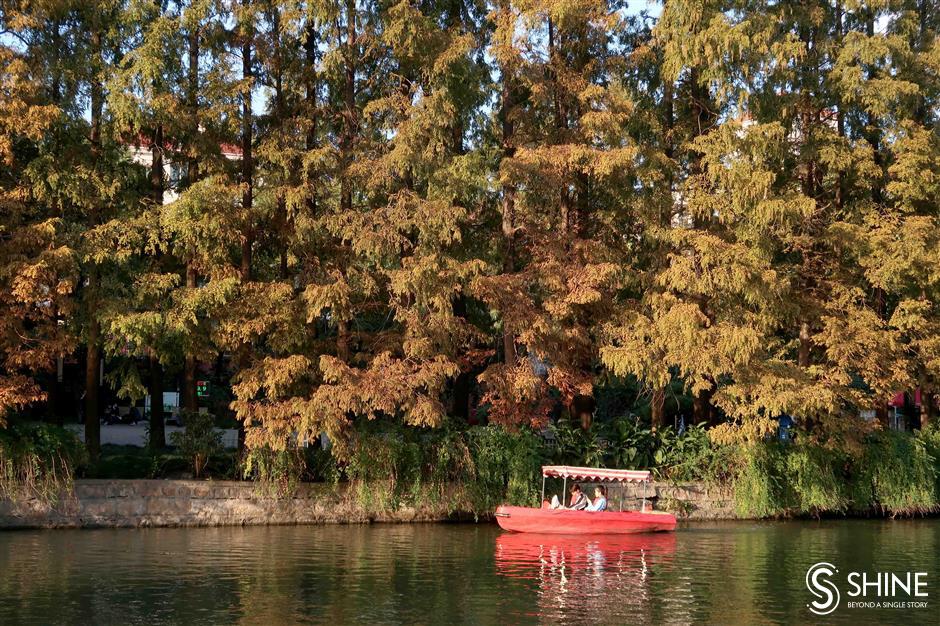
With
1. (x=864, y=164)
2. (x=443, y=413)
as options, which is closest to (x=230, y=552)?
(x=443, y=413)

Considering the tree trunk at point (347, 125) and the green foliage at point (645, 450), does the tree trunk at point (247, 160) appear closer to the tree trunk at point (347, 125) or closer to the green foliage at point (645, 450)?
the tree trunk at point (347, 125)

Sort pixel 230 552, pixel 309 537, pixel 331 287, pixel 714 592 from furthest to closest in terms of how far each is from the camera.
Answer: pixel 331 287 → pixel 309 537 → pixel 230 552 → pixel 714 592


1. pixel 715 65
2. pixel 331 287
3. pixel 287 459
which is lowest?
pixel 287 459

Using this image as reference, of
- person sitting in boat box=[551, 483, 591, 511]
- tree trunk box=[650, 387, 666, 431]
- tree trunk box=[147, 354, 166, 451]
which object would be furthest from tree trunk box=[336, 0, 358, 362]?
tree trunk box=[650, 387, 666, 431]

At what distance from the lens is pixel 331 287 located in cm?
2383

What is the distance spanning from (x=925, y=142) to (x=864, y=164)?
1.61 metres

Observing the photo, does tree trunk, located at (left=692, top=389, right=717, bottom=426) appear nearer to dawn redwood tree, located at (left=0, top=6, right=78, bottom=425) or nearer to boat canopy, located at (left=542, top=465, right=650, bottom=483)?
boat canopy, located at (left=542, top=465, right=650, bottom=483)

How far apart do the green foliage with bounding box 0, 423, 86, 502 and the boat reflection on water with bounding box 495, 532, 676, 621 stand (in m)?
9.70

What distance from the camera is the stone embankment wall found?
2294cm

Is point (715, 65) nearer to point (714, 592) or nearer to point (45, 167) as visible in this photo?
point (714, 592)

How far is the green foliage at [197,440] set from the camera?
24812 millimetres

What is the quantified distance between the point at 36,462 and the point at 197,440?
12.2 ft

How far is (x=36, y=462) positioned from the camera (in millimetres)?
22469

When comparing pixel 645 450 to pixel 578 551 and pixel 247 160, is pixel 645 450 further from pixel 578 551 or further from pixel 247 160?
pixel 247 160
